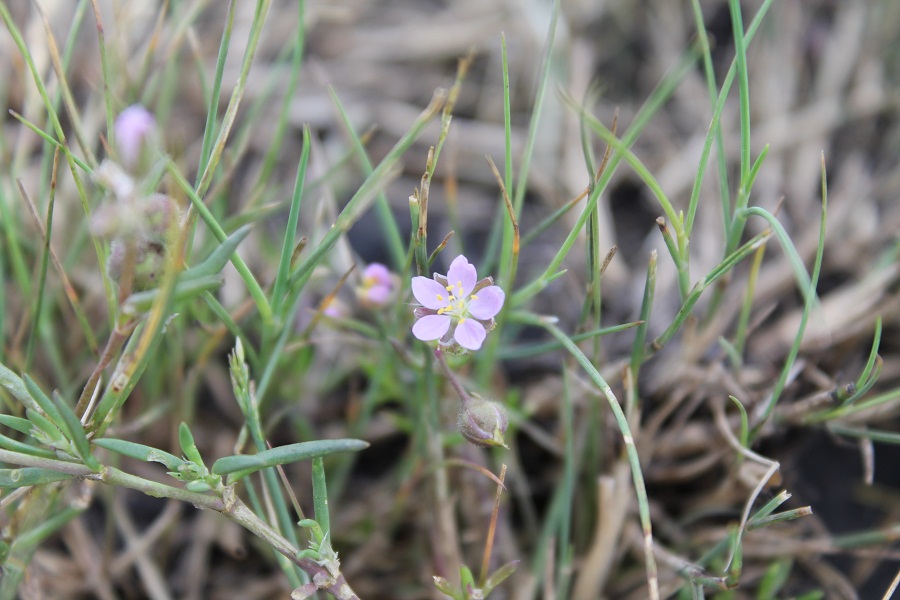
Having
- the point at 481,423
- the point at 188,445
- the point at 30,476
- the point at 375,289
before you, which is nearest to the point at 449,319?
the point at 481,423

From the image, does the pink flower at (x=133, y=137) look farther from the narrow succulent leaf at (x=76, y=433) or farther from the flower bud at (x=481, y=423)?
the flower bud at (x=481, y=423)

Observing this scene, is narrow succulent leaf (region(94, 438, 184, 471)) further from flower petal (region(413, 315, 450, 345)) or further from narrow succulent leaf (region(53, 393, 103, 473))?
flower petal (region(413, 315, 450, 345))

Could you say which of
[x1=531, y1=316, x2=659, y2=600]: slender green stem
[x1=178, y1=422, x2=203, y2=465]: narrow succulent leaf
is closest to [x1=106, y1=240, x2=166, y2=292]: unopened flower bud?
[x1=178, y1=422, x2=203, y2=465]: narrow succulent leaf

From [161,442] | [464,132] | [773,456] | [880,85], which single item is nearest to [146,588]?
[161,442]

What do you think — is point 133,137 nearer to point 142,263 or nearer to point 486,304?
point 142,263

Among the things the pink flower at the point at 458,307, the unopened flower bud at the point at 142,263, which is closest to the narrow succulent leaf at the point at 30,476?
the unopened flower bud at the point at 142,263

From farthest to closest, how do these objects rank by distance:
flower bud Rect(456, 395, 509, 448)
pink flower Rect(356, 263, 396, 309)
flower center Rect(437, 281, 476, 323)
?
pink flower Rect(356, 263, 396, 309) < flower center Rect(437, 281, 476, 323) < flower bud Rect(456, 395, 509, 448)
